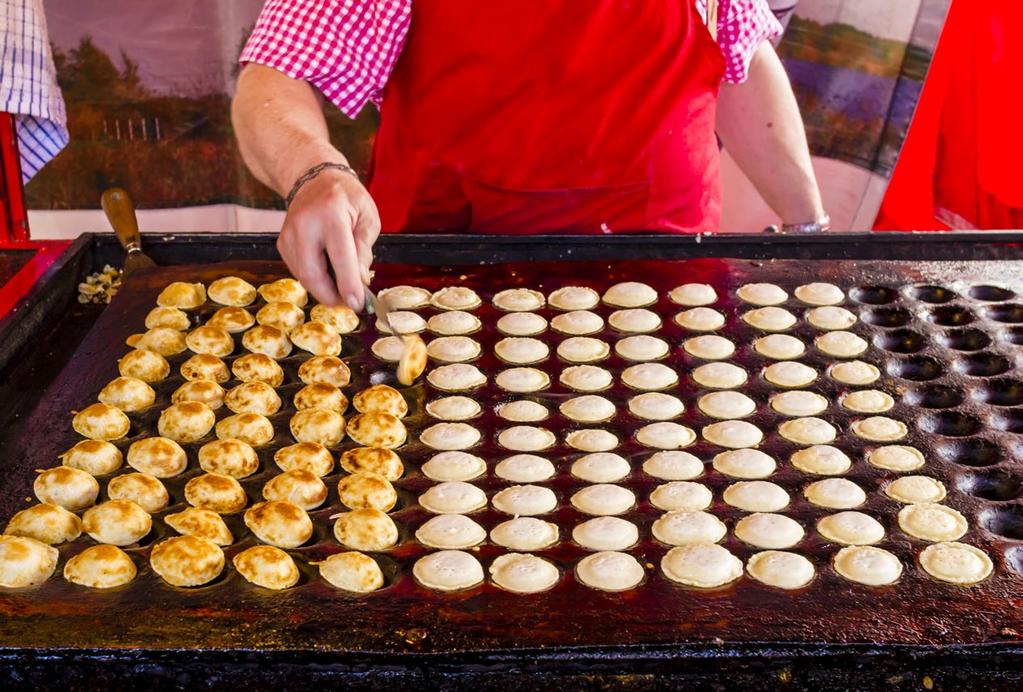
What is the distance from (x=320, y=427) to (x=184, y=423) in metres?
0.23

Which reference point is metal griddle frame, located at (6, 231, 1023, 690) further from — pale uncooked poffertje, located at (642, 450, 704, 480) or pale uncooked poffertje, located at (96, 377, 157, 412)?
pale uncooked poffertje, located at (96, 377, 157, 412)

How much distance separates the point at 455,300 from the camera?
2229 mm

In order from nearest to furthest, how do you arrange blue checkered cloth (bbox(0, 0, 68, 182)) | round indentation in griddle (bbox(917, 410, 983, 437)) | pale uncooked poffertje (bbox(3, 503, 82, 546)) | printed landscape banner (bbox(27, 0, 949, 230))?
pale uncooked poffertje (bbox(3, 503, 82, 546)) → round indentation in griddle (bbox(917, 410, 983, 437)) → blue checkered cloth (bbox(0, 0, 68, 182)) → printed landscape banner (bbox(27, 0, 949, 230))

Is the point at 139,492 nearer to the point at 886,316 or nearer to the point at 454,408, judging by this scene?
the point at 454,408

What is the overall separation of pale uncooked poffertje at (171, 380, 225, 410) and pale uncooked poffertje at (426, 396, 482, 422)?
0.37m

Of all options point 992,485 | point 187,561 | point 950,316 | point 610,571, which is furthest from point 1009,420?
point 187,561

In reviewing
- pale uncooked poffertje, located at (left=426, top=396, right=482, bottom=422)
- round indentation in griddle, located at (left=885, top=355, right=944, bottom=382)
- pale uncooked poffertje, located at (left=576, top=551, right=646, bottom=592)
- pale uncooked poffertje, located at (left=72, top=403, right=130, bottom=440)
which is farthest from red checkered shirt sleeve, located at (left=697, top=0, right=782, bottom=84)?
pale uncooked poffertje, located at (left=72, top=403, right=130, bottom=440)

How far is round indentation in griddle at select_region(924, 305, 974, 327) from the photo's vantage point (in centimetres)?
217

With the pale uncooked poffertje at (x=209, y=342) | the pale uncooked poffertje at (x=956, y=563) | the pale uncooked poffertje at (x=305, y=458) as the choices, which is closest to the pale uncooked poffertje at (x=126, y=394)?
the pale uncooked poffertje at (x=209, y=342)

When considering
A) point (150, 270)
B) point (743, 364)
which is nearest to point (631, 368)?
point (743, 364)

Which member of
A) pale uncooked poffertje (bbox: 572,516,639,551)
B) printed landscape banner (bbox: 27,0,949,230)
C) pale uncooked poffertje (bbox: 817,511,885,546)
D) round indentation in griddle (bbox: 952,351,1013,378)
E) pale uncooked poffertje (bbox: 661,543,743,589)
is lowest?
printed landscape banner (bbox: 27,0,949,230)

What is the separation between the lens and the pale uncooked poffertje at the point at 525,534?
5.18 feet

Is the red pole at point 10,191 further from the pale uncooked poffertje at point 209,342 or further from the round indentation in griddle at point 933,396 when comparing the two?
the round indentation in griddle at point 933,396

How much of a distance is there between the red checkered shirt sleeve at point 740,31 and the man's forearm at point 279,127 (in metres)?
0.97
